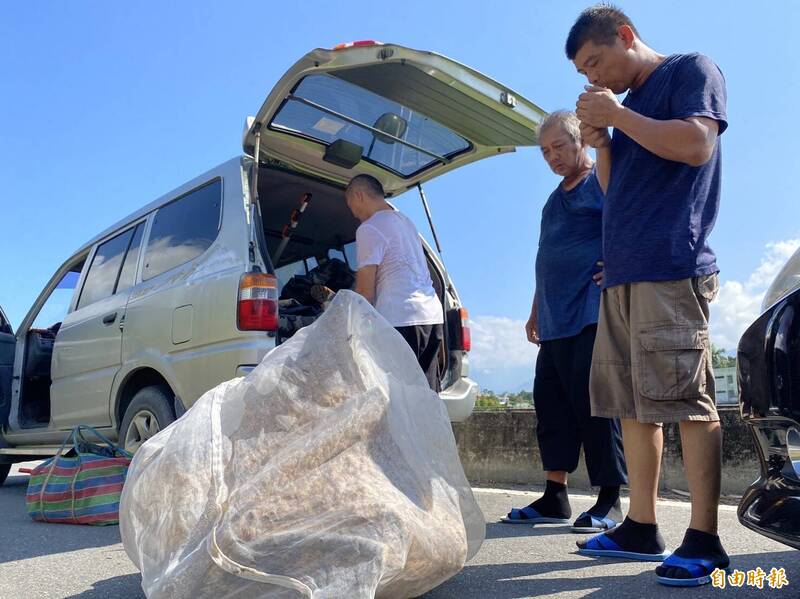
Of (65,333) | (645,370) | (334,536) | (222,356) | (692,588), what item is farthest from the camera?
(65,333)

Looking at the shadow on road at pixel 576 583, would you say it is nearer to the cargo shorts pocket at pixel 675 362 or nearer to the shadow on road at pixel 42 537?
the cargo shorts pocket at pixel 675 362

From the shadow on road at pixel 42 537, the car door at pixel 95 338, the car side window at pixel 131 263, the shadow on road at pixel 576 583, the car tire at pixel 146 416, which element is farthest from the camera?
the car side window at pixel 131 263

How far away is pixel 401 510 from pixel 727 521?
2206 mm

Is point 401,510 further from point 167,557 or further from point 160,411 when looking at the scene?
point 160,411

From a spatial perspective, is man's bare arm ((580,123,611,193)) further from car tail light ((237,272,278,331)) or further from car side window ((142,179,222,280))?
car side window ((142,179,222,280))

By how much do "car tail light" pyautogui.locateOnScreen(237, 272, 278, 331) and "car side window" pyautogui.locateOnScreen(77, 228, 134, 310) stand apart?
1.63 metres

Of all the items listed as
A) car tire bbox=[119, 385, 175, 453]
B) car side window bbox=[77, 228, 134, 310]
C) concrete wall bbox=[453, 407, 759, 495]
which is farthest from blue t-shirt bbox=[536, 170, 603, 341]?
car side window bbox=[77, 228, 134, 310]

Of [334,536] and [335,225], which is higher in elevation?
[335,225]

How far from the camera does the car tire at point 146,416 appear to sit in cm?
365

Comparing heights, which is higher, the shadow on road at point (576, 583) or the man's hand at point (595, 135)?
the man's hand at point (595, 135)

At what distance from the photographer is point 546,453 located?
3369mm

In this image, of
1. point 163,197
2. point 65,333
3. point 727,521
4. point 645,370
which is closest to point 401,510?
point 645,370

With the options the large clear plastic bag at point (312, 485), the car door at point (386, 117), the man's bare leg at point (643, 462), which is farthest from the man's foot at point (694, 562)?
the car door at point (386, 117)

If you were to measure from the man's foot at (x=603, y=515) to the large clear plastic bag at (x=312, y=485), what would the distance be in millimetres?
1093
